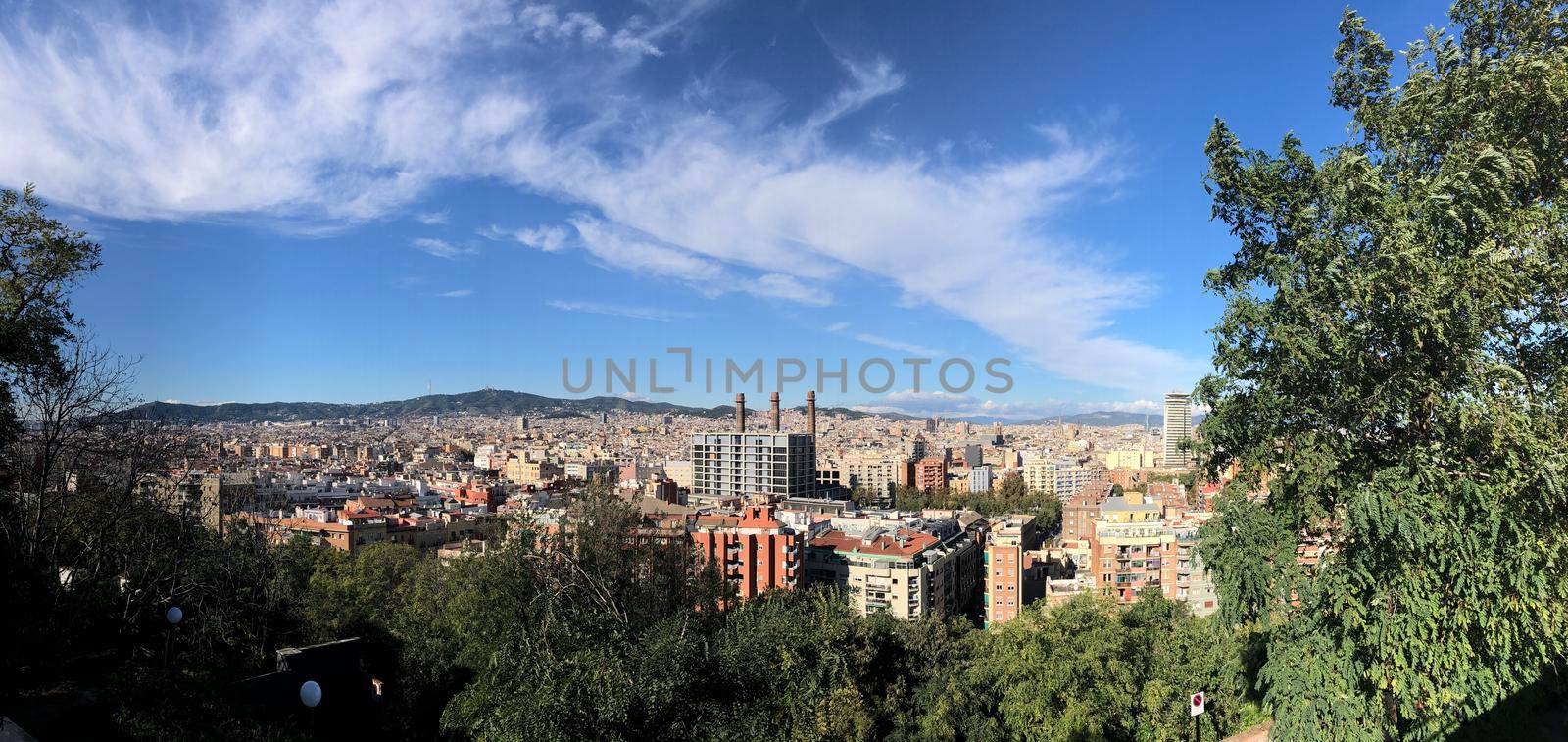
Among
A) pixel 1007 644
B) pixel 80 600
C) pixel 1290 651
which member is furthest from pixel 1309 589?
pixel 80 600

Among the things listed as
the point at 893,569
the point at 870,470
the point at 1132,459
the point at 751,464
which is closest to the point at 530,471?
the point at 751,464

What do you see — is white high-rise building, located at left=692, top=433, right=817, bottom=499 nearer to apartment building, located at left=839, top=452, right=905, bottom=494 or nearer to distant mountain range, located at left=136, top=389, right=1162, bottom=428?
apartment building, located at left=839, top=452, right=905, bottom=494

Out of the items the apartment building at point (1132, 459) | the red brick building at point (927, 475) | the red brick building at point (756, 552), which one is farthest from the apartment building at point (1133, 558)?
the apartment building at point (1132, 459)

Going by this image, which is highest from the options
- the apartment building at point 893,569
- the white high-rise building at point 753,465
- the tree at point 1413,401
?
the tree at point 1413,401

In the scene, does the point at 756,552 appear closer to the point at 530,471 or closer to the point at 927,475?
the point at 927,475

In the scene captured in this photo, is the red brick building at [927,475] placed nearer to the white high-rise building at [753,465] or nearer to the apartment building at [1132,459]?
the white high-rise building at [753,465]

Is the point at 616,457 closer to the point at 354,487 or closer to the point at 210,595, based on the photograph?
the point at 354,487

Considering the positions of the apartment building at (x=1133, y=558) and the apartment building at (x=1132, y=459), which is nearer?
the apartment building at (x=1133, y=558)

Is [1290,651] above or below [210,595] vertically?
above
